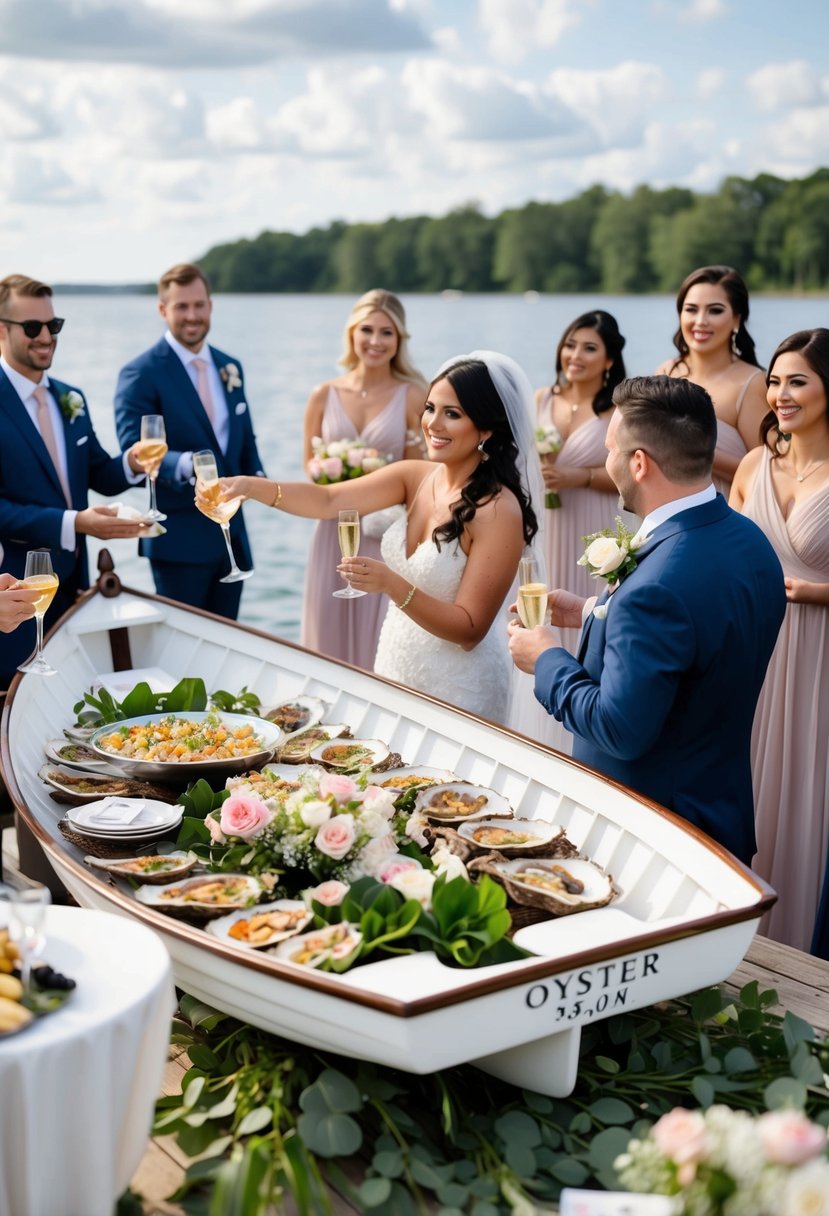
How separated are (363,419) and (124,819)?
11.3ft

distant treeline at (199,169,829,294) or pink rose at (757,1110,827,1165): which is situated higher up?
distant treeline at (199,169,829,294)

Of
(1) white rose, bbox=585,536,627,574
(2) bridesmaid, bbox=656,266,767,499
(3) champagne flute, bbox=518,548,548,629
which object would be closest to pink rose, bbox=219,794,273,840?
(3) champagne flute, bbox=518,548,548,629

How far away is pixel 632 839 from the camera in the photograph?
3.16 m

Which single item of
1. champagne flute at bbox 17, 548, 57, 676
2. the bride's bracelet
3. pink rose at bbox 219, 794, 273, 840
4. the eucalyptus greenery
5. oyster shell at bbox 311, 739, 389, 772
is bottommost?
the eucalyptus greenery

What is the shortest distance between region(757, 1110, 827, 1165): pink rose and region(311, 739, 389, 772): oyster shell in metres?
1.82

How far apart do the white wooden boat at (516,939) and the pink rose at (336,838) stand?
305 millimetres

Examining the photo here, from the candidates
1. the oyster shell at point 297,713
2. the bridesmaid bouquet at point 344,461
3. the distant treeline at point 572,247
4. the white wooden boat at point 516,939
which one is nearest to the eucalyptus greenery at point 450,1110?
the white wooden boat at point 516,939

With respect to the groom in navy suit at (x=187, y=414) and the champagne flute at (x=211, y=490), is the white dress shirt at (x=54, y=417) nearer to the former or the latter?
the groom in navy suit at (x=187, y=414)

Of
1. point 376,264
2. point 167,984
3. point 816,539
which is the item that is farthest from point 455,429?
point 376,264

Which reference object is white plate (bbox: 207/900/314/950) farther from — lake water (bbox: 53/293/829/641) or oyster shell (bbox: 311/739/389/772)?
lake water (bbox: 53/293/829/641)

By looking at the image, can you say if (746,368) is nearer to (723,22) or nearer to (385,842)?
(385,842)

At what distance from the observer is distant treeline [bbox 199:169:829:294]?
29.3m

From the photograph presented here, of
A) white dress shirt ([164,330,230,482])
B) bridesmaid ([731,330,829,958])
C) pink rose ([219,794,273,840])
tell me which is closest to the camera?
pink rose ([219,794,273,840])

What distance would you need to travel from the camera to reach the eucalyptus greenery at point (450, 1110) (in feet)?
7.77
